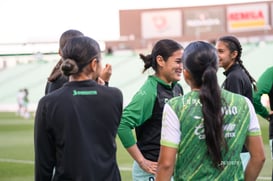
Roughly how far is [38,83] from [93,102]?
1833 inches

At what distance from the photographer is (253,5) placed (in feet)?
244

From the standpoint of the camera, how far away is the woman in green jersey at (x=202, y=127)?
13.9 feet

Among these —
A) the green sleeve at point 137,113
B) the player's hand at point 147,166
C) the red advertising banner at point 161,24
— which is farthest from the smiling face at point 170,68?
the red advertising banner at point 161,24

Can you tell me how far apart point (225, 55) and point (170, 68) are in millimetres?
1267

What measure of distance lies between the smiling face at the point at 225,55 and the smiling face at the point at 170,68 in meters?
1.15

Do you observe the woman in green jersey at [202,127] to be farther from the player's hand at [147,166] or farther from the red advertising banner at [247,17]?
the red advertising banner at [247,17]

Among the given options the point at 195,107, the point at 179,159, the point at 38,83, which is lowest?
the point at 38,83

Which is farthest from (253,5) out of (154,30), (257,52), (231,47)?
(231,47)

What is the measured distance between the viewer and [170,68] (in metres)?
5.86

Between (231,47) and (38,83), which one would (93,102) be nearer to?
(231,47)

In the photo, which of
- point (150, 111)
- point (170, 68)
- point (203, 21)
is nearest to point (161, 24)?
point (203, 21)

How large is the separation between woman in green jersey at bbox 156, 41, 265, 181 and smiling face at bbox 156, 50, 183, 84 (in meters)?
1.46

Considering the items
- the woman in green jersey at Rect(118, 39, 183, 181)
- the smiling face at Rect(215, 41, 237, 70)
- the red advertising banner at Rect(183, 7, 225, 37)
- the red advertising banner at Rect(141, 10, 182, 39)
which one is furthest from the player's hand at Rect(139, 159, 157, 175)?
the red advertising banner at Rect(141, 10, 182, 39)

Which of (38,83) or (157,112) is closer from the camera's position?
(157,112)
